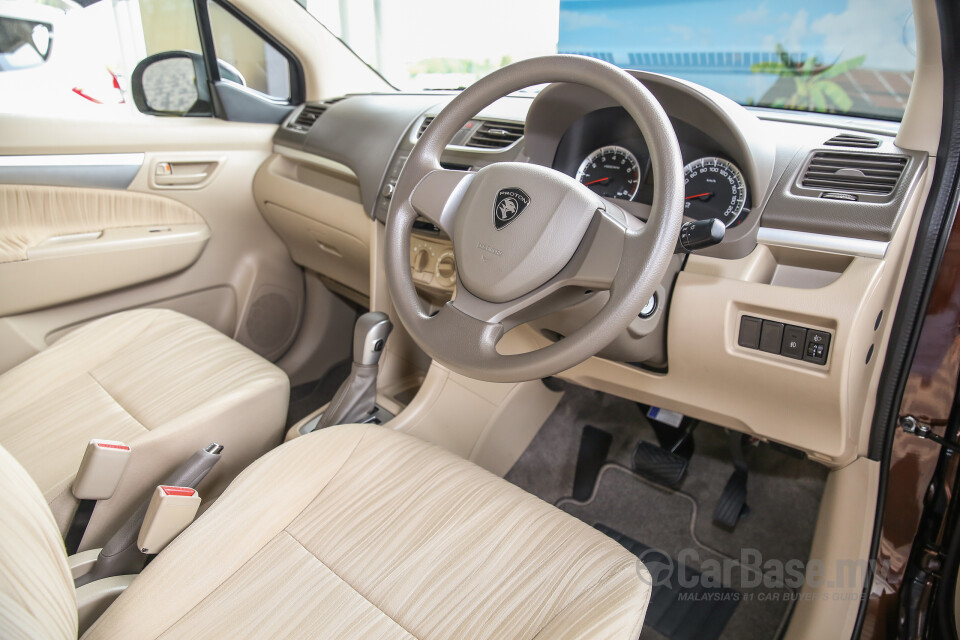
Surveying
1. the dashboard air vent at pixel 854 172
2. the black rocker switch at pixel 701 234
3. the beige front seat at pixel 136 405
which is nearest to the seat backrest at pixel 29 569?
the beige front seat at pixel 136 405

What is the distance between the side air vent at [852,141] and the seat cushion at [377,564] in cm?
77

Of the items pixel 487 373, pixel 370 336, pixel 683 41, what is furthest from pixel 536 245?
pixel 683 41

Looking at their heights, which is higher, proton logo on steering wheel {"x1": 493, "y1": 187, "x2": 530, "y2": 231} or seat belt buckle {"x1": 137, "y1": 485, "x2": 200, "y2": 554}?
proton logo on steering wheel {"x1": 493, "y1": 187, "x2": 530, "y2": 231}

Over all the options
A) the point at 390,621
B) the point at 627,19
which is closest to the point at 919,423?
the point at 390,621

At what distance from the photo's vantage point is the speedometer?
107cm

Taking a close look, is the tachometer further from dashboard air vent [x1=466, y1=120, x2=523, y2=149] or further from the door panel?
the door panel

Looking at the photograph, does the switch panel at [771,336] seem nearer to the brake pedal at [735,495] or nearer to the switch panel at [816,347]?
the switch panel at [816,347]

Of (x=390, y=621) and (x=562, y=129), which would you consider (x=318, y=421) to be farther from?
(x=562, y=129)

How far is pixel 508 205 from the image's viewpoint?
0.90m

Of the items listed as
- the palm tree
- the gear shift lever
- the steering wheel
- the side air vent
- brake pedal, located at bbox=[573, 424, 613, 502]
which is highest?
the palm tree

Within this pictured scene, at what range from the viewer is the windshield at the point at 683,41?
144 centimetres

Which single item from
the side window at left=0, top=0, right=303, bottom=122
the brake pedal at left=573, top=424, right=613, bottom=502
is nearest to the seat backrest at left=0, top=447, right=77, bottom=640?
the brake pedal at left=573, top=424, right=613, bottom=502

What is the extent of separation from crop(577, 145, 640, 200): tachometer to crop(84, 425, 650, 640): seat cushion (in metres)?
0.56

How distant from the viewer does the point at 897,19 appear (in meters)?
1.39
